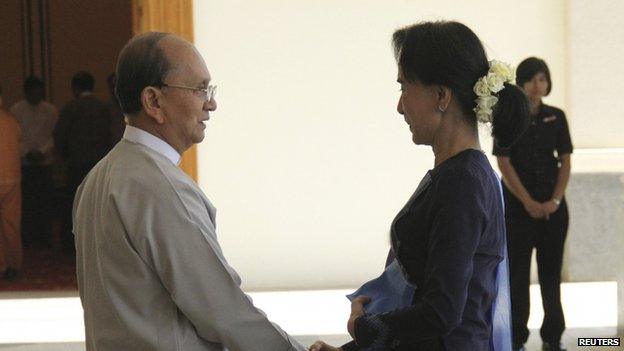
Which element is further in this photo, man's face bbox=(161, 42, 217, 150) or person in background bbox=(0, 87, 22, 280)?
person in background bbox=(0, 87, 22, 280)

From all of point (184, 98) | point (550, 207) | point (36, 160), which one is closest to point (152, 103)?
point (184, 98)

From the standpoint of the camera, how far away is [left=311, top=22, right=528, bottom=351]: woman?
104 inches

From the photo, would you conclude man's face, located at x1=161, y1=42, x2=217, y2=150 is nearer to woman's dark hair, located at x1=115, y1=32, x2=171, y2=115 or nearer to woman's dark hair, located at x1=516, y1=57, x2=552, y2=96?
woman's dark hair, located at x1=115, y1=32, x2=171, y2=115

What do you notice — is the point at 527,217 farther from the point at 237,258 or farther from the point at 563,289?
the point at 237,258

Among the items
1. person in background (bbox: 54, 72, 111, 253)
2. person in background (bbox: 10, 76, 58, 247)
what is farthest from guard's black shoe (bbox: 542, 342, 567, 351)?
person in background (bbox: 10, 76, 58, 247)

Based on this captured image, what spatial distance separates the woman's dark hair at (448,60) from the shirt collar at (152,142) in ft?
2.17

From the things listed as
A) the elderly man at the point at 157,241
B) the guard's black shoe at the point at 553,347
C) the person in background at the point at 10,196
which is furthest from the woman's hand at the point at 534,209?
the person in background at the point at 10,196

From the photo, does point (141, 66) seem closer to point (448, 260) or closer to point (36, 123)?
point (448, 260)

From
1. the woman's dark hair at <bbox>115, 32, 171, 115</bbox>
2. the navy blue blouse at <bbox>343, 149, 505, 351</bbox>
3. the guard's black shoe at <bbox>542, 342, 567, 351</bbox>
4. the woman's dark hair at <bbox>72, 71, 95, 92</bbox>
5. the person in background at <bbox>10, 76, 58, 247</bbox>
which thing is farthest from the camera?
the person in background at <bbox>10, 76, 58, 247</bbox>

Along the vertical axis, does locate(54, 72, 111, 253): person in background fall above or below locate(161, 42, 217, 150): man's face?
below

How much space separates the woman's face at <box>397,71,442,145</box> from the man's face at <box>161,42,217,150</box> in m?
0.55

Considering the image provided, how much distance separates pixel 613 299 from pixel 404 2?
2.95 metres

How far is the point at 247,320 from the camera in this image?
285cm

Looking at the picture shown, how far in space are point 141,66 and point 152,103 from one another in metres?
0.10
